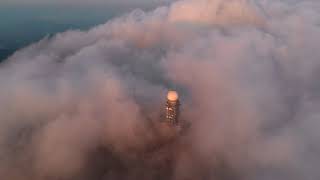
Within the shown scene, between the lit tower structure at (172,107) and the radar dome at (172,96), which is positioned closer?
the radar dome at (172,96)

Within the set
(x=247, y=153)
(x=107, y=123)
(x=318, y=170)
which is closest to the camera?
(x=318, y=170)

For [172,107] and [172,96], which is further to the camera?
[172,107]

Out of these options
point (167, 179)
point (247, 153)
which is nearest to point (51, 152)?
point (167, 179)

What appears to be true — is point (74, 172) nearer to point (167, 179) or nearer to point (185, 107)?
point (167, 179)

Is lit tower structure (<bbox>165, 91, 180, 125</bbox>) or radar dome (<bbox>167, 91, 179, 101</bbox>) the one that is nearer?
radar dome (<bbox>167, 91, 179, 101</bbox>)

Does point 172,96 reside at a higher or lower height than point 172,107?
higher

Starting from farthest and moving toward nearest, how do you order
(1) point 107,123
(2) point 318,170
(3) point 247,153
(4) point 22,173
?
(1) point 107,123, (4) point 22,173, (3) point 247,153, (2) point 318,170

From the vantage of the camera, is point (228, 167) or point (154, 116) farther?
point (154, 116)

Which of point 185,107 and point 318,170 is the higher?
point 185,107
